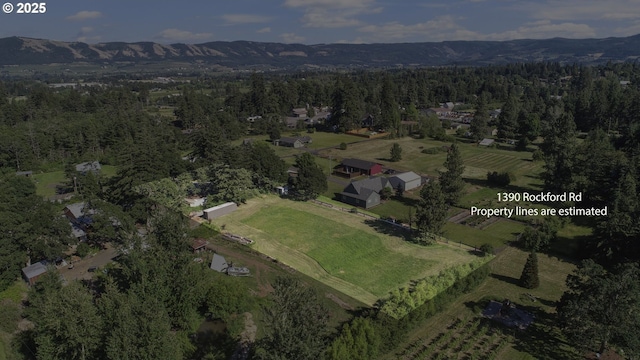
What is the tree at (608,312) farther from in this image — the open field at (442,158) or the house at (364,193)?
the open field at (442,158)

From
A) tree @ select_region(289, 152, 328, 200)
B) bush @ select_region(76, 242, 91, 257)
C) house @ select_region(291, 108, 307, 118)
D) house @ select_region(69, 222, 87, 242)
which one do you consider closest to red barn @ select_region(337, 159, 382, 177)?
tree @ select_region(289, 152, 328, 200)

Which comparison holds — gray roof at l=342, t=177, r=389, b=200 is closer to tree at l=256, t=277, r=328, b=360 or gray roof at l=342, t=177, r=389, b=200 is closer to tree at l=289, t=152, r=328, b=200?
tree at l=289, t=152, r=328, b=200

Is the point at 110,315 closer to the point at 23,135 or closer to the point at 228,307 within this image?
the point at 228,307

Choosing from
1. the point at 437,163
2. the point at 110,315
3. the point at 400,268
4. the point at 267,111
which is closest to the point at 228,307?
the point at 110,315

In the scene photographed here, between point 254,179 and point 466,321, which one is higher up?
point 254,179

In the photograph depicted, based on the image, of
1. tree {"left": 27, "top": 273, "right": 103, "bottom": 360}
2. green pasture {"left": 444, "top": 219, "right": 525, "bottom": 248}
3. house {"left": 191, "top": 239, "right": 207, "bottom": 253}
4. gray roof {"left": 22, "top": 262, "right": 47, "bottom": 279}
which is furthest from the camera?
green pasture {"left": 444, "top": 219, "right": 525, "bottom": 248}

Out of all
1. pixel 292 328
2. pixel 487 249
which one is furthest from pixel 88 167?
pixel 487 249
